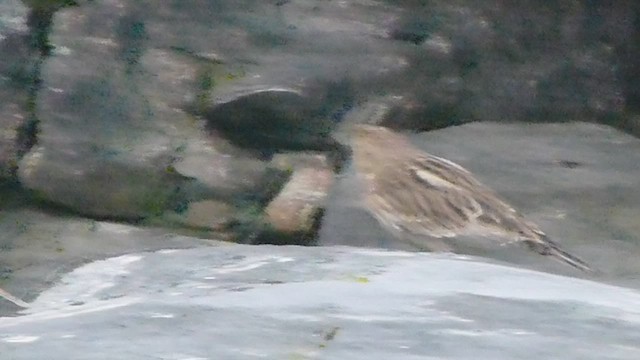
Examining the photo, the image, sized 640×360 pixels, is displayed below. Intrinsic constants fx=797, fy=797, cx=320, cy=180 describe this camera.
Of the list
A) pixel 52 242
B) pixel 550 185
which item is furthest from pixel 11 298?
pixel 550 185

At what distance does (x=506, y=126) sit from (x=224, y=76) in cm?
110

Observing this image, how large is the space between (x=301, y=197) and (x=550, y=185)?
2.95 feet

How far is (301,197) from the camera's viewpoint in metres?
2.90

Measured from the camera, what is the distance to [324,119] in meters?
3.01

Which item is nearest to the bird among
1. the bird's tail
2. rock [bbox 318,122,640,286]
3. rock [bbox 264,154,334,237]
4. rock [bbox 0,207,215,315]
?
rock [bbox 0,207,215,315]

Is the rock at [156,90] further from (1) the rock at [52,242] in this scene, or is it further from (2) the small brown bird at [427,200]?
(2) the small brown bird at [427,200]

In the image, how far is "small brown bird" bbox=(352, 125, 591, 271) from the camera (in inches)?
102

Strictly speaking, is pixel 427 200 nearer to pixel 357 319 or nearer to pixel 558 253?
pixel 558 253

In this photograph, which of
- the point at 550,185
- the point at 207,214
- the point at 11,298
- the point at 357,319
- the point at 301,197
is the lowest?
the point at 11,298

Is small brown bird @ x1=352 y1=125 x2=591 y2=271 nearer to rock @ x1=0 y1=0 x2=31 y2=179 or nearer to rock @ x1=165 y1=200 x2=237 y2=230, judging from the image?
rock @ x1=165 y1=200 x2=237 y2=230

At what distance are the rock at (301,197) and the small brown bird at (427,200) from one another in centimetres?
15

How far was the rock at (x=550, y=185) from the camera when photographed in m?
2.65

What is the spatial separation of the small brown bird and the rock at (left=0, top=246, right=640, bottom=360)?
63 cm

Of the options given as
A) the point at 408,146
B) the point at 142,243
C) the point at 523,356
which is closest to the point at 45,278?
the point at 142,243
